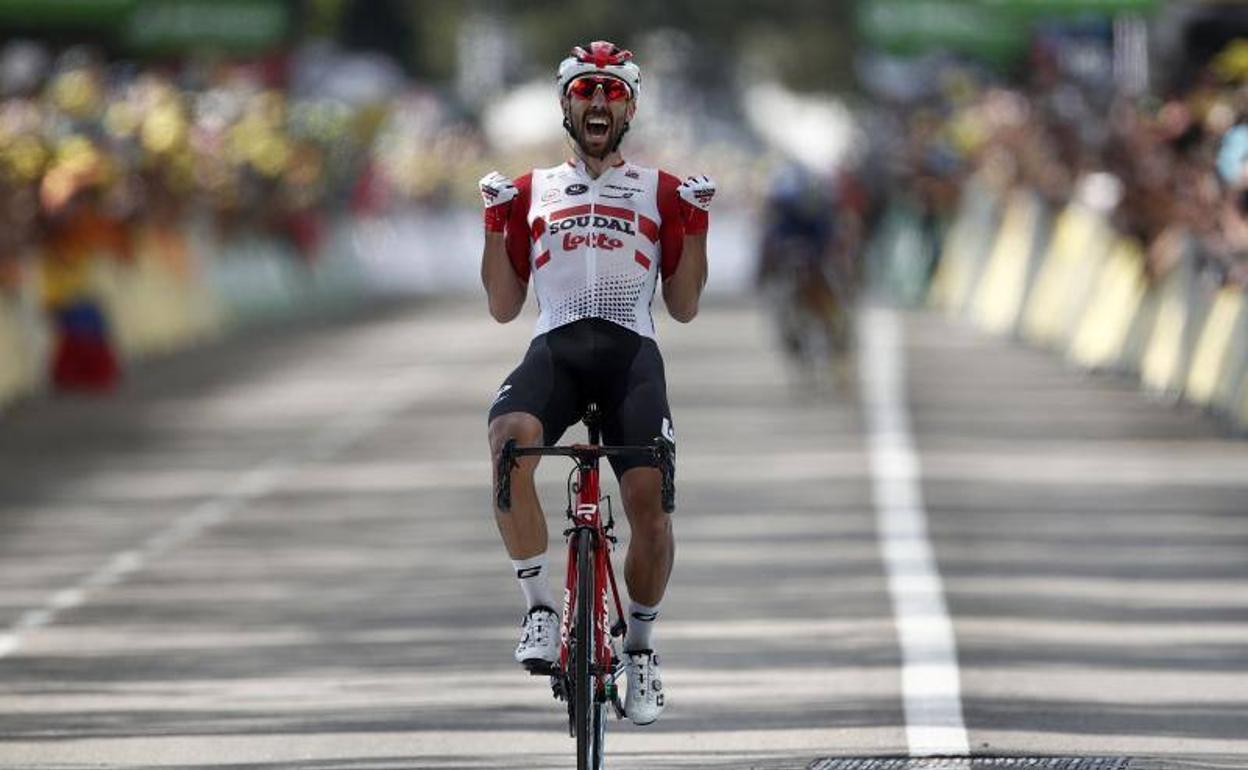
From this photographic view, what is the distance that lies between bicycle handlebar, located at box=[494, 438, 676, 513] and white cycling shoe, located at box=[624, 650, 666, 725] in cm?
50

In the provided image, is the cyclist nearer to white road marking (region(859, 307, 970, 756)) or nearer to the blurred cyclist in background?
white road marking (region(859, 307, 970, 756))

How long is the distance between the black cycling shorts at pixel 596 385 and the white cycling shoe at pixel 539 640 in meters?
0.44

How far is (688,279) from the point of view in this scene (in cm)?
1078

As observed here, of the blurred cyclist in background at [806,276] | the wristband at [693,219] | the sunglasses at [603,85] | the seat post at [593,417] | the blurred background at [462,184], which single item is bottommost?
the seat post at [593,417]

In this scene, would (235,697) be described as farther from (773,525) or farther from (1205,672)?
(773,525)

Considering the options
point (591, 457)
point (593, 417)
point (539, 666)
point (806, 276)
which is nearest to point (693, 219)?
point (593, 417)

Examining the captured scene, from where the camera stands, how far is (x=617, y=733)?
12.1m

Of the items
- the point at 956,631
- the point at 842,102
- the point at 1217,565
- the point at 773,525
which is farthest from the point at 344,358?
the point at 842,102

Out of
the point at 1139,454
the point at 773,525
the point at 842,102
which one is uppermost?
the point at 842,102

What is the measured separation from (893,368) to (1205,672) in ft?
61.3

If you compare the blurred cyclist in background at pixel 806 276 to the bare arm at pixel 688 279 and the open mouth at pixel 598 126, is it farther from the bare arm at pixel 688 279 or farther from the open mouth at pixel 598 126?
the open mouth at pixel 598 126

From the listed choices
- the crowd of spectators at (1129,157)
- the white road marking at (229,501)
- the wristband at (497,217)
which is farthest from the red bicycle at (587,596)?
the crowd of spectators at (1129,157)

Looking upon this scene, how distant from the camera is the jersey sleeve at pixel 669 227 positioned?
1075 centimetres

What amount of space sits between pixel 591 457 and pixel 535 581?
0.56 metres
